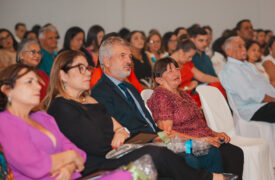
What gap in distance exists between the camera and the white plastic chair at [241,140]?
8.93 ft

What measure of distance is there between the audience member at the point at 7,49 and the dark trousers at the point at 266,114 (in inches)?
127

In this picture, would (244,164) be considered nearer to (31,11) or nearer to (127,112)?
(127,112)

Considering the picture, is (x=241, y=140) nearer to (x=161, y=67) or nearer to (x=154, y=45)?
(x=161, y=67)

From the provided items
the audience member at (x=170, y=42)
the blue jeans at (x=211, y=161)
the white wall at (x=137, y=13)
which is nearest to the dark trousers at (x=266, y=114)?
the blue jeans at (x=211, y=161)

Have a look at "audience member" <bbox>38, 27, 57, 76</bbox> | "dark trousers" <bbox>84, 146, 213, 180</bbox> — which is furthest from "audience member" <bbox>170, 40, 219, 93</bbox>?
"dark trousers" <bbox>84, 146, 213, 180</bbox>

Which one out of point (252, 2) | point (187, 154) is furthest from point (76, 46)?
point (252, 2)

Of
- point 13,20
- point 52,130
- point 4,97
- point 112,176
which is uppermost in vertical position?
point 13,20

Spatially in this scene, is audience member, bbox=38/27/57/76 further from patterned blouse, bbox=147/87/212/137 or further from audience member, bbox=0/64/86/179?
audience member, bbox=0/64/86/179

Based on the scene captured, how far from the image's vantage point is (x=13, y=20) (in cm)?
689

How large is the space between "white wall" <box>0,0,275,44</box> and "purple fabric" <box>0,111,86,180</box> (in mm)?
5634

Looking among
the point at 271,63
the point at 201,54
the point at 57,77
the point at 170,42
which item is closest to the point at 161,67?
the point at 57,77

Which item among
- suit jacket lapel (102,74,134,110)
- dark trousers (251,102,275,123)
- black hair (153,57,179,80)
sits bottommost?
dark trousers (251,102,275,123)

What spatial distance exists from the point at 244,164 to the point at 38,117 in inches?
65.4

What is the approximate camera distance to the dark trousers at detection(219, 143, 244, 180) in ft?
8.47
